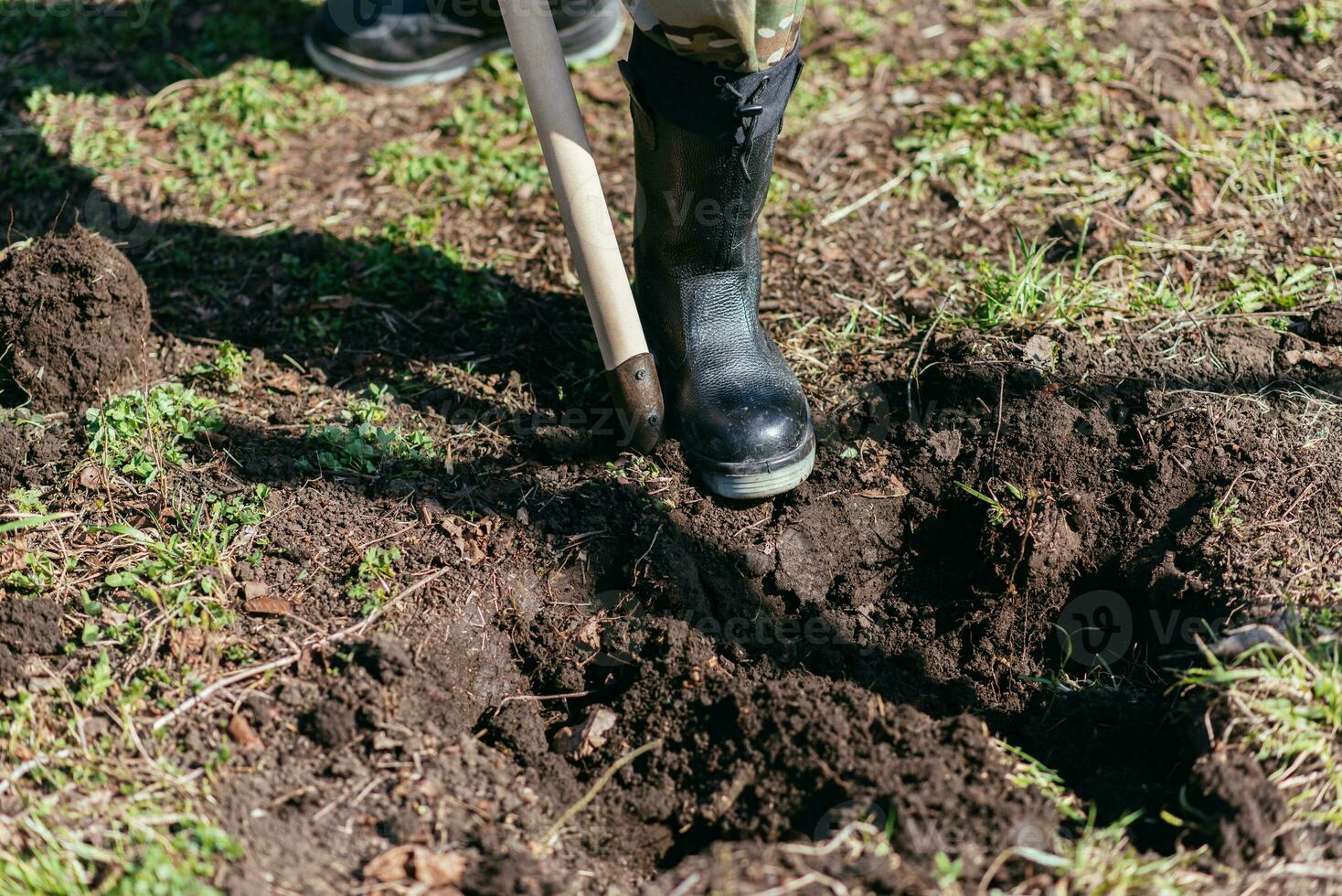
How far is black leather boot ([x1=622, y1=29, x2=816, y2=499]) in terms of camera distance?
2227 millimetres

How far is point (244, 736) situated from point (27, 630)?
1.64 feet

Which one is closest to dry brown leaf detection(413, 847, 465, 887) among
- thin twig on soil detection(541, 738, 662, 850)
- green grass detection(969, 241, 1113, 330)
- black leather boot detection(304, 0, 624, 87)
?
thin twig on soil detection(541, 738, 662, 850)

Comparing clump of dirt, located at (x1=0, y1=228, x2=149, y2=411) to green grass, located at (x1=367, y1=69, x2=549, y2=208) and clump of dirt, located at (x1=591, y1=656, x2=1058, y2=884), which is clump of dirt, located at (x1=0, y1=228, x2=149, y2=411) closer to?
green grass, located at (x1=367, y1=69, x2=549, y2=208)

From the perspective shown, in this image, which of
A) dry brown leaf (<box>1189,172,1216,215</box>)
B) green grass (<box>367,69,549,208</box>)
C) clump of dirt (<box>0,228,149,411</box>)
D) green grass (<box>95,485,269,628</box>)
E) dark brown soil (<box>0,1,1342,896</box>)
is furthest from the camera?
green grass (<box>367,69,549,208</box>)

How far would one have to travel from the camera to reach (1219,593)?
217 cm

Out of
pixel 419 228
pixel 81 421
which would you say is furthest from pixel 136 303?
pixel 419 228

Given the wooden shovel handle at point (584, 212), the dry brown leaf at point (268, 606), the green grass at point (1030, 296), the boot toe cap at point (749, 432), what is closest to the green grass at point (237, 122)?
the wooden shovel handle at point (584, 212)

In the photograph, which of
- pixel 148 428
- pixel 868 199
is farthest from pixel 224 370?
pixel 868 199

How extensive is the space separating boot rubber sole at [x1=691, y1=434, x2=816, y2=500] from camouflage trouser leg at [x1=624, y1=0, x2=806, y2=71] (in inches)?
33.1

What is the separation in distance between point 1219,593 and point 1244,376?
2.33ft

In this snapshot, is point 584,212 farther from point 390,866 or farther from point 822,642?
point 390,866

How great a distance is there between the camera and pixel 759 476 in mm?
2412

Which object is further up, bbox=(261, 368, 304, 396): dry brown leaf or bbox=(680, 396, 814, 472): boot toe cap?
bbox=(261, 368, 304, 396): dry brown leaf

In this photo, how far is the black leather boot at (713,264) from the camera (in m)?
2.23
